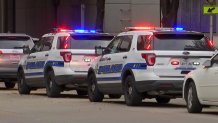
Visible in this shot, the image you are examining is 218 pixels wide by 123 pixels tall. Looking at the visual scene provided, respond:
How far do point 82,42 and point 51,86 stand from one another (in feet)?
5.46

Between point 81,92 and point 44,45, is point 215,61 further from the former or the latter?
point 81,92

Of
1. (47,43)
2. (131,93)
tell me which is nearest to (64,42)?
(47,43)

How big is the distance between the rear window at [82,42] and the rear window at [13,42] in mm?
4636

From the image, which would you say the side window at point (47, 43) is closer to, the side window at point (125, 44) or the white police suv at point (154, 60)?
the white police suv at point (154, 60)

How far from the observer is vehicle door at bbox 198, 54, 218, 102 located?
14.8 meters

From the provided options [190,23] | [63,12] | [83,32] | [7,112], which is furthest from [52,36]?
[63,12]

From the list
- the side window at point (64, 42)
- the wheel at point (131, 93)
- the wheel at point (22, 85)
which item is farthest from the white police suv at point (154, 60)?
the wheel at point (22, 85)

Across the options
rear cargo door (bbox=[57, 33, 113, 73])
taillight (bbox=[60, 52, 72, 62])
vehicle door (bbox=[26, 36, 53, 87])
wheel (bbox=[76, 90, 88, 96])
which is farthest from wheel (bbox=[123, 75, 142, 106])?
wheel (bbox=[76, 90, 88, 96])

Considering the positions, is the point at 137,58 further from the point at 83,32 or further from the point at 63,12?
the point at 63,12

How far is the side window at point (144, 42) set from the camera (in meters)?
17.0

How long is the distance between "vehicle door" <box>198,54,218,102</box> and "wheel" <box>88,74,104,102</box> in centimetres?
453

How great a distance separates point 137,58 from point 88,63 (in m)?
3.49

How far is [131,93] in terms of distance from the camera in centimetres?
1727

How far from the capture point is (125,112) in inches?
625
